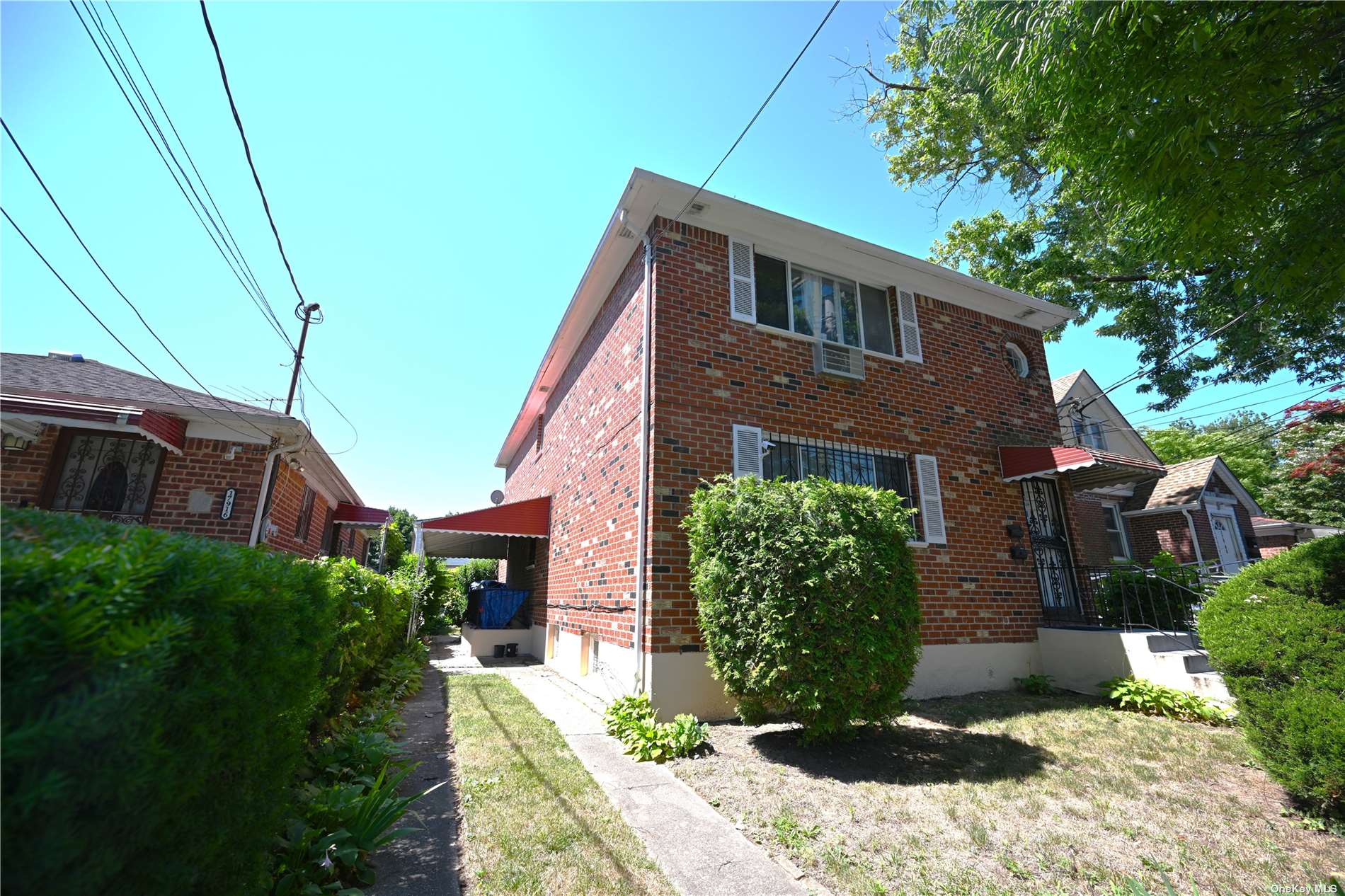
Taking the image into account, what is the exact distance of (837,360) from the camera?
7.98 meters

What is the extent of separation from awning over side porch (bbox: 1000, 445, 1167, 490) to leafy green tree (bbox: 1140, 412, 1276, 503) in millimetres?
23872

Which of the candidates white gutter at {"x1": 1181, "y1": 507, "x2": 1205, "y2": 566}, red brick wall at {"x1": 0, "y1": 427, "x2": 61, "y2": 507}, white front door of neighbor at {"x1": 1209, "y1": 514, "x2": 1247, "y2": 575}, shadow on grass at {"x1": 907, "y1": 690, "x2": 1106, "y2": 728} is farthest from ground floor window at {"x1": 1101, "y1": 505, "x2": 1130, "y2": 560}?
red brick wall at {"x1": 0, "y1": 427, "x2": 61, "y2": 507}

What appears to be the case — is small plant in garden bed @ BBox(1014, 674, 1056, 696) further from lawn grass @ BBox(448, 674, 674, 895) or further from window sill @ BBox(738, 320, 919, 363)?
lawn grass @ BBox(448, 674, 674, 895)

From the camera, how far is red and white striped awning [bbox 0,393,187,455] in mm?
6551

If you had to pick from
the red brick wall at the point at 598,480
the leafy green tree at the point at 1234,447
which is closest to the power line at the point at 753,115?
the red brick wall at the point at 598,480

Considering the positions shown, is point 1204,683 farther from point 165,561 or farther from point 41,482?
point 41,482

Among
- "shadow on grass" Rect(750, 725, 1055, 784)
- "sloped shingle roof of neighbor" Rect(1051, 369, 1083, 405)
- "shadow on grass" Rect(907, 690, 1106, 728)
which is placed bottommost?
"shadow on grass" Rect(750, 725, 1055, 784)

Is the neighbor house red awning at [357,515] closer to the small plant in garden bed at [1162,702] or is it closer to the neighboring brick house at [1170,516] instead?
the small plant in garden bed at [1162,702]

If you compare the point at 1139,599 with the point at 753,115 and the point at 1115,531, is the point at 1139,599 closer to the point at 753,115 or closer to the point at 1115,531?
the point at 753,115

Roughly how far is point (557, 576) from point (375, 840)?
7040mm

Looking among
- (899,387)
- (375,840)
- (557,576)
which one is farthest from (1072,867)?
(557,576)

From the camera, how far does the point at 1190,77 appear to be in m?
3.65

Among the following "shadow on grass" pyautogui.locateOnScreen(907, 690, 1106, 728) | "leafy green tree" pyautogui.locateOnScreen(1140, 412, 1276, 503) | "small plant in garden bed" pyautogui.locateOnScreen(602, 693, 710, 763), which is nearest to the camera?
"small plant in garden bed" pyautogui.locateOnScreen(602, 693, 710, 763)

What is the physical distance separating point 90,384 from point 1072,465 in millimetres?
14760
